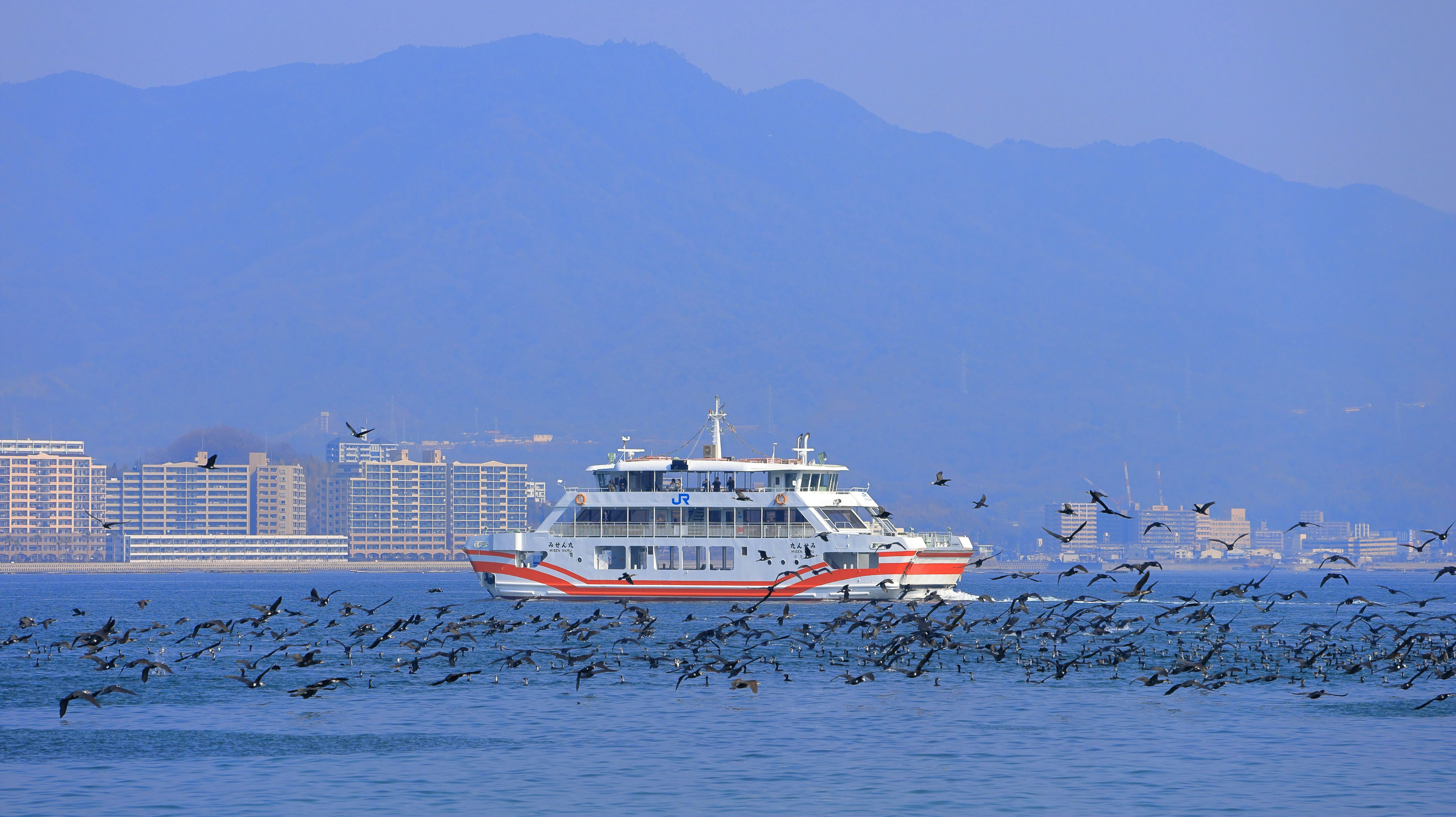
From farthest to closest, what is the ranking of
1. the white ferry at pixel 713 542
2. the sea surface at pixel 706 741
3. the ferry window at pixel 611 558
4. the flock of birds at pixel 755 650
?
the ferry window at pixel 611 558
the white ferry at pixel 713 542
the flock of birds at pixel 755 650
the sea surface at pixel 706 741

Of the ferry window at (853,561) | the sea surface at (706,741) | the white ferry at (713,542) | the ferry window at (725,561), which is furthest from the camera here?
the ferry window at (725,561)

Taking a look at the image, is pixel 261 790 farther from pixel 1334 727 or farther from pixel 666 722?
A: pixel 1334 727

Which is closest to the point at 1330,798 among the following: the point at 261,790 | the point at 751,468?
the point at 261,790

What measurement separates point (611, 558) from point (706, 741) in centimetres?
4993

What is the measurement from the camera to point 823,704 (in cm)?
4922

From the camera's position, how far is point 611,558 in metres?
91.6

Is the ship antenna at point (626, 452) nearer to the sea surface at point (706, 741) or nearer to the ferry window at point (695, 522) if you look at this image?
the ferry window at point (695, 522)

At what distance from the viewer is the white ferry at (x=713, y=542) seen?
8844cm

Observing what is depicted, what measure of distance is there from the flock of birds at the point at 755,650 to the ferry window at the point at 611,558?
7.87 feet

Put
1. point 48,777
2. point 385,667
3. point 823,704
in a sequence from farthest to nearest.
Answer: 1. point 385,667
2. point 823,704
3. point 48,777

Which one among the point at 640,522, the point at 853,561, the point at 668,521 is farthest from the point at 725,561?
the point at 853,561

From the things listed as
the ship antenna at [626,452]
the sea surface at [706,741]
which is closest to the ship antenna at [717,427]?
the ship antenna at [626,452]

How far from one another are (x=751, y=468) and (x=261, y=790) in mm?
54891

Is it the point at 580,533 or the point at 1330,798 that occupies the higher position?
the point at 580,533
